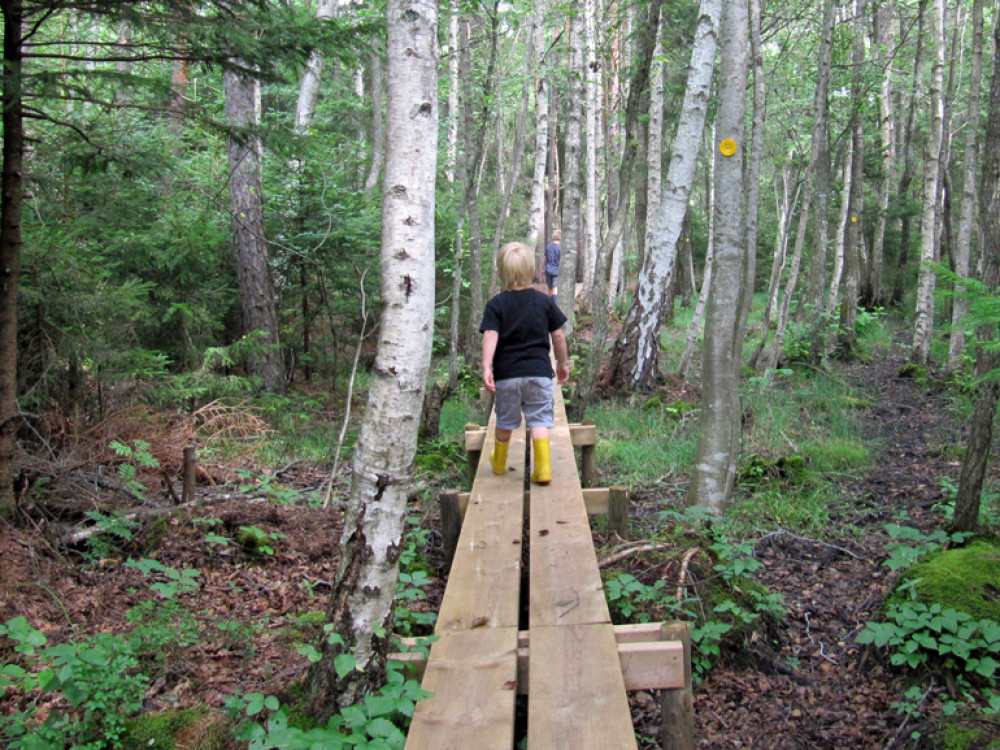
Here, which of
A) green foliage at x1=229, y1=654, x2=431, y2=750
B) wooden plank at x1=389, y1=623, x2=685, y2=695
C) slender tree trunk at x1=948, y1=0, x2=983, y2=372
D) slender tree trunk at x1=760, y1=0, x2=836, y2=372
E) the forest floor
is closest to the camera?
green foliage at x1=229, y1=654, x2=431, y2=750

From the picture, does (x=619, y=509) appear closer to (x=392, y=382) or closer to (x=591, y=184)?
(x=392, y=382)

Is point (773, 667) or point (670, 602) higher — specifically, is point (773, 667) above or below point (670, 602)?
below

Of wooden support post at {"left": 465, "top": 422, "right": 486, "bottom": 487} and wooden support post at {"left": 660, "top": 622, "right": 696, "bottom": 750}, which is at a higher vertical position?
wooden support post at {"left": 465, "top": 422, "right": 486, "bottom": 487}

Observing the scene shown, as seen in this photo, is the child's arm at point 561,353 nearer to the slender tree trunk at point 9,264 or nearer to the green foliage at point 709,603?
the green foliage at point 709,603

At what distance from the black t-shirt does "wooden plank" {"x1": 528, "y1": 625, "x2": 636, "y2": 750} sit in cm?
249

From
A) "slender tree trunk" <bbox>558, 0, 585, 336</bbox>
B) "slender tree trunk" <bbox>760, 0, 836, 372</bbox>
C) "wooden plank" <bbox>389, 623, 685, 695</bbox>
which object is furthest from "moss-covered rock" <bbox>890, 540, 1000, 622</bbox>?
"slender tree trunk" <bbox>558, 0, 585, 336</bbox>

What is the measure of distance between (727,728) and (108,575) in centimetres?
382

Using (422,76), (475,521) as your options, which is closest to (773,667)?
(475,521)

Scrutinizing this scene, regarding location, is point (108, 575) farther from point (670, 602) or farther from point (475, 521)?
point (670, 602)

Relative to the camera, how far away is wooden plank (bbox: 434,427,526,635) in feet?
10.2

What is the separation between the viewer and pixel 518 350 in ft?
17.0

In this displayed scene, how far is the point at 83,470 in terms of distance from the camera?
5.12m

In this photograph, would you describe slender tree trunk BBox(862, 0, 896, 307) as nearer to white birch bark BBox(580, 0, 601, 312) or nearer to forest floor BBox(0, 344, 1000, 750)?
white birch bark BBox(580, 0, 601, 312)

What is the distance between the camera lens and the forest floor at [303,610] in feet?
11.2
